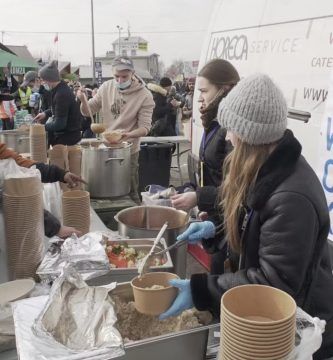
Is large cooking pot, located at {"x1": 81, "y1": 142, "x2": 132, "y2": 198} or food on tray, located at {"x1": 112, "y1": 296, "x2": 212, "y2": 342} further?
large cooking pot, located at {"x1": 81, "y1": 142, "x2": 132, "y2": 198}

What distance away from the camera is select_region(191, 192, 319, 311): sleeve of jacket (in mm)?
1286

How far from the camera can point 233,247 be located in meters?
1.56

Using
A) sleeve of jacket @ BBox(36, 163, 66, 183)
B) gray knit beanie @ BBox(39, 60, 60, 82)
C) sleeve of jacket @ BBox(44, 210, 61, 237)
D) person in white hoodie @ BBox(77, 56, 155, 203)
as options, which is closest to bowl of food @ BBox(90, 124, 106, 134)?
person in white hoodie @ BBox(77, 56, 155, 203)

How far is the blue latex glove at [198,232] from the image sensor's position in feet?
6.22

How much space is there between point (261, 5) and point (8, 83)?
11222 millimetres

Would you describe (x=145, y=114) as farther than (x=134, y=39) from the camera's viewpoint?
No

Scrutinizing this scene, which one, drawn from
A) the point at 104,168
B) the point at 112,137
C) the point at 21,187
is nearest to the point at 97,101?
the point at 112,137

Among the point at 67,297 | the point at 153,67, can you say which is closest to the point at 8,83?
the point at 67,297

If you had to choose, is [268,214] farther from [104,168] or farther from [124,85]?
[124,85]

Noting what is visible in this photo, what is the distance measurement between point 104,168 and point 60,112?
1.21 meters

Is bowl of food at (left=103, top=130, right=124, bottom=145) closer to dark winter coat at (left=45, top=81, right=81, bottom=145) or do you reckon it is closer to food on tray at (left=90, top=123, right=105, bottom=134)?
food on tray at (left=90, top=123, right=105, bottom=134)

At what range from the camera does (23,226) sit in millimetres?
1872

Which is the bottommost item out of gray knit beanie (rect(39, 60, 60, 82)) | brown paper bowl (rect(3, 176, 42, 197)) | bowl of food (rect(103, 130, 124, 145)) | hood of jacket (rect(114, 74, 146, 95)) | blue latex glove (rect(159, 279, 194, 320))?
blue latex glove (rect(159, 279, 194, 320))

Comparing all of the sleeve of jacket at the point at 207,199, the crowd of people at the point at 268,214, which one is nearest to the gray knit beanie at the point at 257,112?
the crowd of people at the point at 268,214
